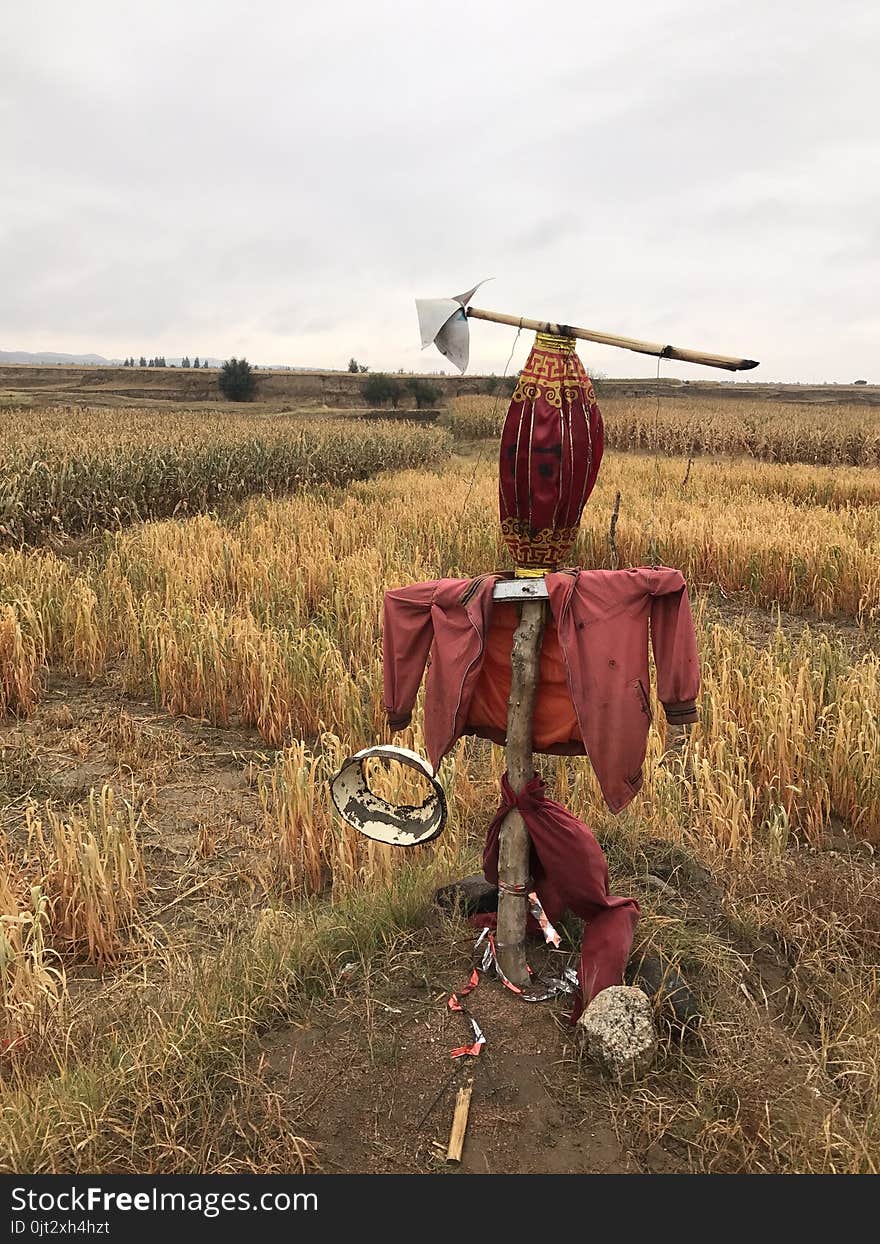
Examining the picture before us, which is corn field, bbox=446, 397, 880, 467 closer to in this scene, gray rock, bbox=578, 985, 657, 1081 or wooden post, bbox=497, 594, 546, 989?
wooden post, bbox=497, 594, 546, 989

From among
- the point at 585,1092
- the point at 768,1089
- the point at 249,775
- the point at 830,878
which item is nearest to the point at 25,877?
the point at 249,775

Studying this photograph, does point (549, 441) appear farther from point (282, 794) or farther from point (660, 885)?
point (282, 794)

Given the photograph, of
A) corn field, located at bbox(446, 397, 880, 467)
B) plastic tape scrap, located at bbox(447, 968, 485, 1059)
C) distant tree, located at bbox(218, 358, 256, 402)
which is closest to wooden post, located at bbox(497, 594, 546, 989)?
plastic tape scrap, located at bbox(447, 968, 485, 1059)

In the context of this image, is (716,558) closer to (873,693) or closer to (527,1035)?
(873,693)

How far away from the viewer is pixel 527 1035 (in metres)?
2.38

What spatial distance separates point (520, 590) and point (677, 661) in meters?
0.49

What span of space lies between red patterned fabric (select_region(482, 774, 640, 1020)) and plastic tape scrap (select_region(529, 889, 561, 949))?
0.17m

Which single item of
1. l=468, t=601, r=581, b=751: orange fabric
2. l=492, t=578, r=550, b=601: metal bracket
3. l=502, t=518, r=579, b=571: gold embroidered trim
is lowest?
l=468, t=601, r=581, b=751: orange fabric

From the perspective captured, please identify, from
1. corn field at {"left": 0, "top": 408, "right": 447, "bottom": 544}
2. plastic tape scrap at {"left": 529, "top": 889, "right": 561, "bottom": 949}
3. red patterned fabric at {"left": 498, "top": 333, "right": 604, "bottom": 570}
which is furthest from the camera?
corn field at {"left": 0, "top": 408, "right": 447, "bottom": 544}

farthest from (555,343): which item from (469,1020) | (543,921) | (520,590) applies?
(469,1020)

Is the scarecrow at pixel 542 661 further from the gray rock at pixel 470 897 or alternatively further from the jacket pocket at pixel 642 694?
the gray rock at pixel 470 897

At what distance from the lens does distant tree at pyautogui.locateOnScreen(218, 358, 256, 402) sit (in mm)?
51344

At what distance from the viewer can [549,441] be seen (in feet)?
7.36

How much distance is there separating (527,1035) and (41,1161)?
1.31 metres
